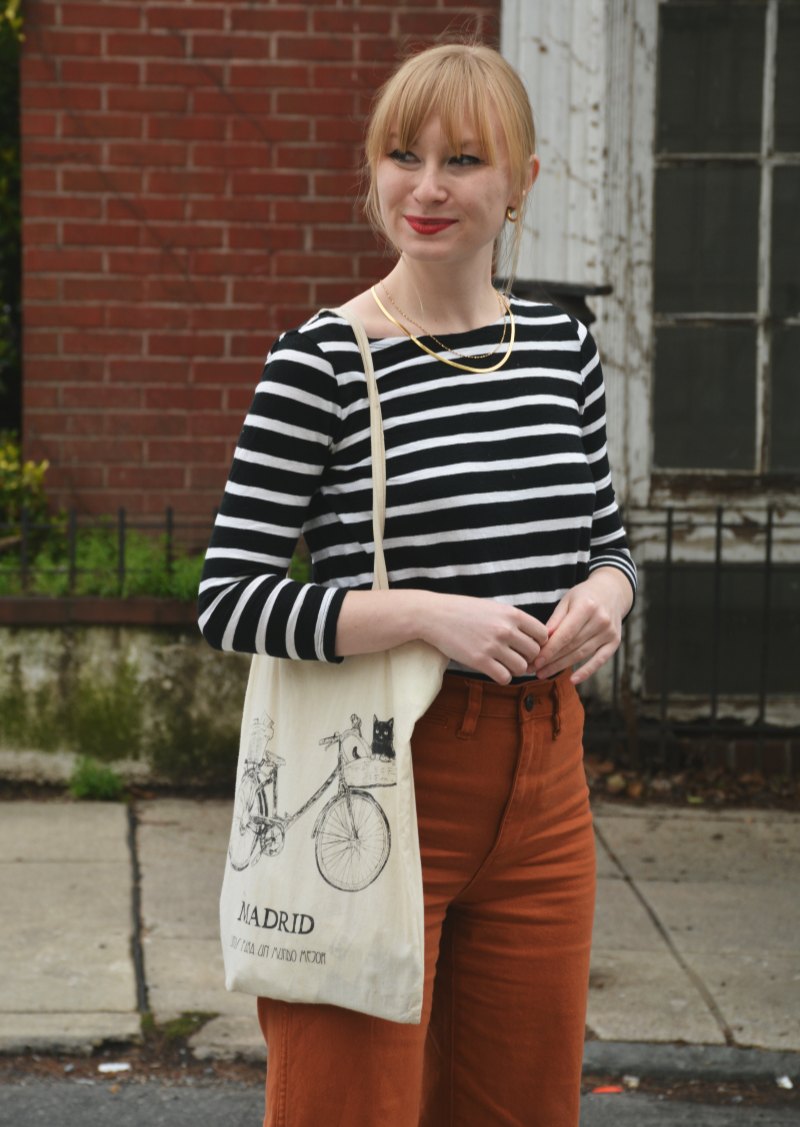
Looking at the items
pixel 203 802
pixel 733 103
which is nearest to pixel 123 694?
pixel 203 802

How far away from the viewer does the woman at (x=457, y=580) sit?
1.57 meters

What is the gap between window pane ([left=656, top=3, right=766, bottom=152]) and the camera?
514cm

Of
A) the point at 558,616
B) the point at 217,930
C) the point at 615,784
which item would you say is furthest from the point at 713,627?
the point at 558,616

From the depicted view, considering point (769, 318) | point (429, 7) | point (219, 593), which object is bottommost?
point (219, 593)

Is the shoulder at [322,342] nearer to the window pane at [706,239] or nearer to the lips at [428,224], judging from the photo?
the lips at [428,224]

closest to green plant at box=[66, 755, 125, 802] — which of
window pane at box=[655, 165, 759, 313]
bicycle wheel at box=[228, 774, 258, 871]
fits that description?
window pane at box=[655, 165, 759, 313]

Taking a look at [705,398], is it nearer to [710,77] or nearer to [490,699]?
[710,77]

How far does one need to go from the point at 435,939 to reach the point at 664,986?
186cm

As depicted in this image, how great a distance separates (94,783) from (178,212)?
2382 mm

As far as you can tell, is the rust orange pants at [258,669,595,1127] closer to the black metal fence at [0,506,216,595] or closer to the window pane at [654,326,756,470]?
the black metal fence at [0,506,216,595]

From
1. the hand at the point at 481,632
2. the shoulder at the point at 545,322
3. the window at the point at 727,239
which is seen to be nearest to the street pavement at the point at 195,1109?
the hand at the point at 481,632

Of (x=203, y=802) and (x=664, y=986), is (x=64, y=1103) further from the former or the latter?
(x=203, y=802)

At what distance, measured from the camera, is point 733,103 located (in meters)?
5.18

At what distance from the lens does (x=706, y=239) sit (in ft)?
17.3
